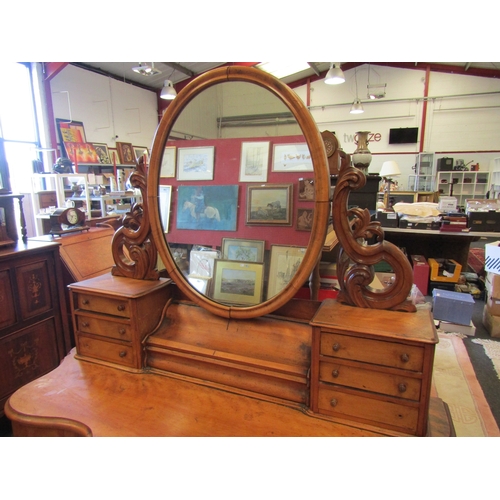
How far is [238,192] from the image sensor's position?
1148 mm

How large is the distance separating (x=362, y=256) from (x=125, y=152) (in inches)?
316

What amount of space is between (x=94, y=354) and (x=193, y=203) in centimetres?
69

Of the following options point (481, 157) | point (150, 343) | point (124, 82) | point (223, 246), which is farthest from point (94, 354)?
point (481, 157)

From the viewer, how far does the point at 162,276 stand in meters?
1.36

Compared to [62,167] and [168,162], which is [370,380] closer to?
[168,162]

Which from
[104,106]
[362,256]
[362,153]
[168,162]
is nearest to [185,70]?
[104,106]

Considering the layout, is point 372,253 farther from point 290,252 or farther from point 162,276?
point 162,276

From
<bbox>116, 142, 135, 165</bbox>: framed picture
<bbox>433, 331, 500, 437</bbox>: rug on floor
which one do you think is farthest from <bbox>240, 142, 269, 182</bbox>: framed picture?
<bbox>116, 142, 135, 165</bbox>: framed picture

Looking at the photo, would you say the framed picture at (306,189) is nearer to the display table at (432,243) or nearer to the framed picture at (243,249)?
the framed picture at (243,249)

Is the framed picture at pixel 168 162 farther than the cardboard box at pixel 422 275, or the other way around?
the cardboard box at pixel 422 275

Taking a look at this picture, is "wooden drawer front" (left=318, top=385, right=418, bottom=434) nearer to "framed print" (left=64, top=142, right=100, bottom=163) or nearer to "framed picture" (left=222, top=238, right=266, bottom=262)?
"framed picture" (left=222, top=238, right=266, bottom=262)

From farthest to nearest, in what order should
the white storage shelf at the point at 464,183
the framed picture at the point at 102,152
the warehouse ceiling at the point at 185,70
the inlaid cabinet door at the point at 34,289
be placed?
the white storage shelf at the point at 464,183
the warehouse ceiling at the point at 185,70
the framed picture at the point at 102,152
the inlaid cabinet door at the point at 34,289

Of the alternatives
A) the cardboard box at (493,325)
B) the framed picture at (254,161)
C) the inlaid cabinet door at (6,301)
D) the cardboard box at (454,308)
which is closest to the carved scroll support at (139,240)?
the framed picture at (254,161)

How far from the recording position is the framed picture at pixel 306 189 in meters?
1.01
